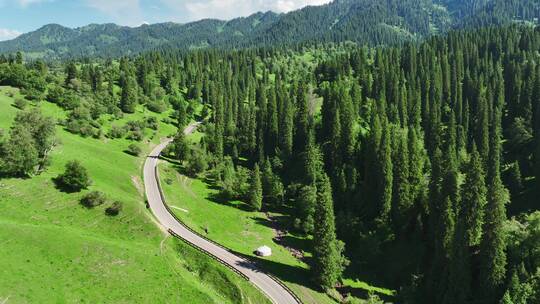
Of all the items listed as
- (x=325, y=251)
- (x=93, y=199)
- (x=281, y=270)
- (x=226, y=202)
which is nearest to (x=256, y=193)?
(x=226, y=202)

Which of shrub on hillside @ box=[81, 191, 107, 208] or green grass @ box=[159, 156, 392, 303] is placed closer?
green grass @ box=[159, 156, 392, 303]

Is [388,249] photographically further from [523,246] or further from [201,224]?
[201,224]

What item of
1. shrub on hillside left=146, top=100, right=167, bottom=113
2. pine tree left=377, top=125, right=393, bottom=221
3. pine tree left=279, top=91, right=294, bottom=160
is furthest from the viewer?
shrub on hillside left=146, top=100, right=167, bottom=113

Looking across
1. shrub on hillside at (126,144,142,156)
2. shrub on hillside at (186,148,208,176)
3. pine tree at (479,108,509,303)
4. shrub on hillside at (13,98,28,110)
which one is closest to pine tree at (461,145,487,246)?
pine tree at (479,108,509,303)

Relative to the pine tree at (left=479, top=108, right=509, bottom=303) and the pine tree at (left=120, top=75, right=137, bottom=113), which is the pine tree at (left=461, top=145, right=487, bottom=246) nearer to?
the pine tree at (left=479, top=108, right=509, bottom=303)

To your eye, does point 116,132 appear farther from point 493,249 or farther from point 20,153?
point 493,249

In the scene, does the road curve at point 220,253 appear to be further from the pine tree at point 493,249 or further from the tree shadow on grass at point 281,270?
the pine tree at point 493,249

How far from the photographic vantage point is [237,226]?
90.4 meters

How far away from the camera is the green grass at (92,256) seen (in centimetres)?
5306

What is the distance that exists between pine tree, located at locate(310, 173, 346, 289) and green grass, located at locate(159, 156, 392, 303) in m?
2.71

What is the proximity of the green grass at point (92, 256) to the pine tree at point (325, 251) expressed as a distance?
1351 cm

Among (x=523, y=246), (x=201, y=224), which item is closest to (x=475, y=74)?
(x=523, y=246)

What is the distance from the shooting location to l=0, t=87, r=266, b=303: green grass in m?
53.1

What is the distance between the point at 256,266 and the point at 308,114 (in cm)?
7828
